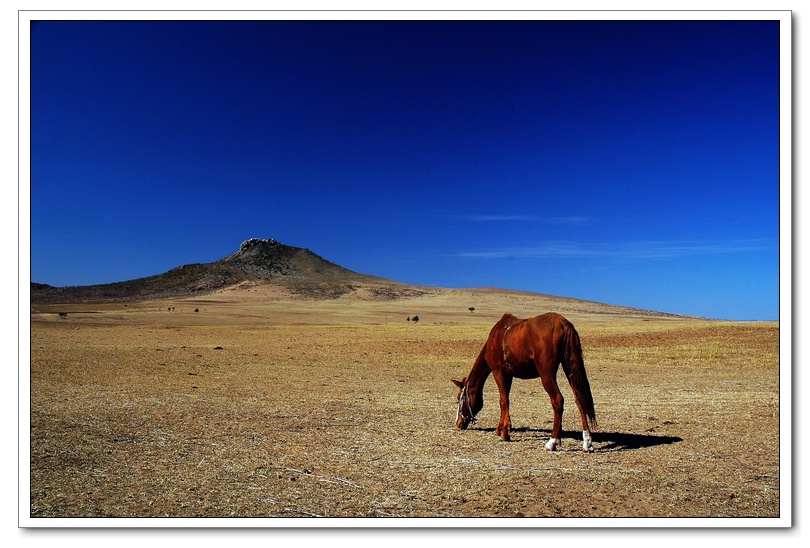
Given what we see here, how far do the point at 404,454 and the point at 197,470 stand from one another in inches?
Result: 115

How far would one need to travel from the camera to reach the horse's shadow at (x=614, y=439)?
931 cm

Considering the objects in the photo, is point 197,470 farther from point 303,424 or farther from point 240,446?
point 303,424

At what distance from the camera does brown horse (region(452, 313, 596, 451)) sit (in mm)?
8906

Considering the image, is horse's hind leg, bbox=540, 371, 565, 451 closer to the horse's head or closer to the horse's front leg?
the horse's front leg

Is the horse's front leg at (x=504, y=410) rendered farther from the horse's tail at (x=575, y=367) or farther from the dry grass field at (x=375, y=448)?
the horse's tail at (x=575, y=367)

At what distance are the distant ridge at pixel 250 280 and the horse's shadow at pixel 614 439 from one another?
4210 inches

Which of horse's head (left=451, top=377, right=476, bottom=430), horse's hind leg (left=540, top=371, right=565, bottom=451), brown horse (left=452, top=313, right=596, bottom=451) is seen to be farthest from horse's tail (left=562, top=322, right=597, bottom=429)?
horse's head (left=451, top=377, right=476, bottom=430)

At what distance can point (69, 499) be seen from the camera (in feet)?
21.8

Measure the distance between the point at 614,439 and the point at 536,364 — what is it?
2.21 meters

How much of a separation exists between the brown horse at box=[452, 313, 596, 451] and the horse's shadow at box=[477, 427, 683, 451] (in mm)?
363

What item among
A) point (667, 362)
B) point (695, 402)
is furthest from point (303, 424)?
point (667, 362)

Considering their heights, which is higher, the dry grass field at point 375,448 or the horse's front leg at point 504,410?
the horse's front leg at point 504,410

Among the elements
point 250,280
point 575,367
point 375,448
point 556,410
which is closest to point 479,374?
point 556,410

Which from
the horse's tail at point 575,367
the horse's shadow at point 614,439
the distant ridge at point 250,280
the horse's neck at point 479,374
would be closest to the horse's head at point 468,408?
A: the horse's neck at point 479,374
